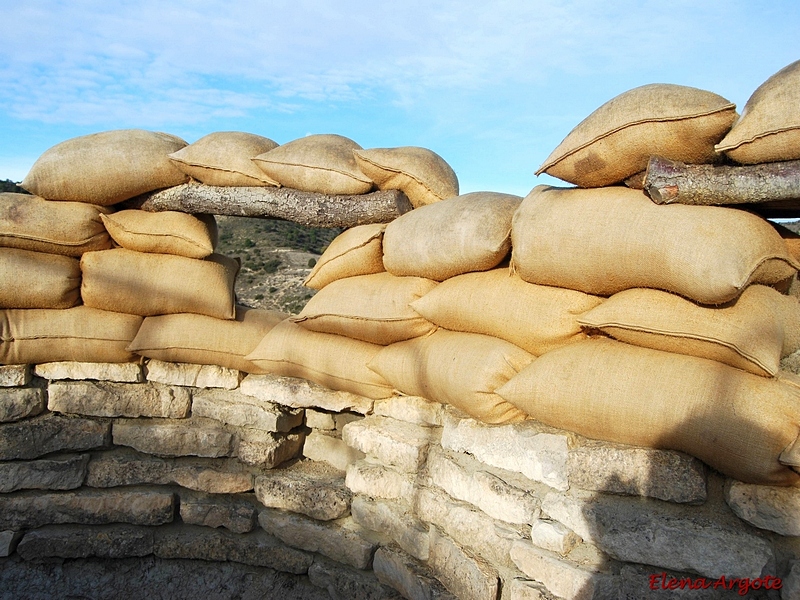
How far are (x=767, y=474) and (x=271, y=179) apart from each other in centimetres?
277

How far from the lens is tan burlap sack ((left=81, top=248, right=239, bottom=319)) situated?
12.5 feet

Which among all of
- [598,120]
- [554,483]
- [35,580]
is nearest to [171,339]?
[35,580]

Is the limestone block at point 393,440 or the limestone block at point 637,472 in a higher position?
the limestone block at point 637,472

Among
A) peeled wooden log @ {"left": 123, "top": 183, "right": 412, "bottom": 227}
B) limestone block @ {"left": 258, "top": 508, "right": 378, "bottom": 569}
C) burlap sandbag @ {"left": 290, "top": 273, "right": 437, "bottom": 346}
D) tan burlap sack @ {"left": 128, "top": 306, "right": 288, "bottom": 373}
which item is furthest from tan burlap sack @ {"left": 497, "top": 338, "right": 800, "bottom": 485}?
tan burlap sack @ {"left": 128, "top": 306, "right": 288, "bottom": 373}

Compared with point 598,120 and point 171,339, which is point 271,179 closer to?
point 171,339

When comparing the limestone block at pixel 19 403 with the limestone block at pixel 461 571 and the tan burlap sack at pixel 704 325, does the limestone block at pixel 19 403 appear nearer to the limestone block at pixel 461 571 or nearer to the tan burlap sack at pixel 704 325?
the limestone block at pixel 461 571

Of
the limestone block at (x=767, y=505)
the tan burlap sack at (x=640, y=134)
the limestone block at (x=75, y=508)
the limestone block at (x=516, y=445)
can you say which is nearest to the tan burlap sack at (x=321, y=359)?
the limestone block at (x=516, y=445)

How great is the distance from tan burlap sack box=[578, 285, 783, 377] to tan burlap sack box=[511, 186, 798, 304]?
62mm

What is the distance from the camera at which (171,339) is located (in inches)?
149

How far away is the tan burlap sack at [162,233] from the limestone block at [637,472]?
7.99 ft

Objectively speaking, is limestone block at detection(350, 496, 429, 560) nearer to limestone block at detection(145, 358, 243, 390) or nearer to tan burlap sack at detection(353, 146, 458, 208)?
limestone block at detection(145, 358, 243, 390)

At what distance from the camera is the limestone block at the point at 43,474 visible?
3723mm

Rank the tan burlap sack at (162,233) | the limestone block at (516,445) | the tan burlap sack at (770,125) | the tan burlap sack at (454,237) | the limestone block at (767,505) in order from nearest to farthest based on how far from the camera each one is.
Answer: the limestone block at (767,505) → the tan burlap sack at (770,125) → the limestone block at (516,445) → the tan burlap sack at (454,237) → the tan burlap sack at (162,233)

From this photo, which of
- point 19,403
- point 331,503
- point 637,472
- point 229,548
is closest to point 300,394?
point 331,503
